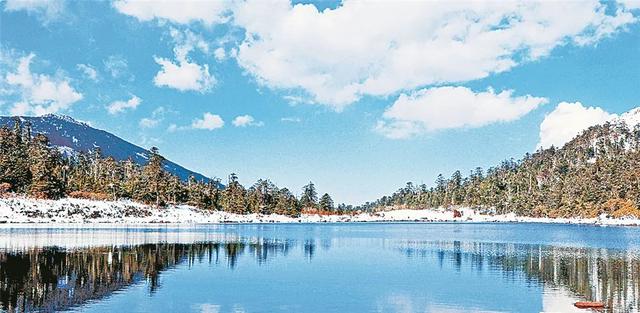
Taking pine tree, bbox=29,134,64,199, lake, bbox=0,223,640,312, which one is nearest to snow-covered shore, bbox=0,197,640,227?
pine tree, bbox=29,134,64,199

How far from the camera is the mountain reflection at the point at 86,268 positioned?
3019 centimetres

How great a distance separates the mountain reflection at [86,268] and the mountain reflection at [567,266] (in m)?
19.0

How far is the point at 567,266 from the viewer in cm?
4916

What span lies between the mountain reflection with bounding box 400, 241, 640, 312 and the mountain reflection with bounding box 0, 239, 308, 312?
Result: 1897cm

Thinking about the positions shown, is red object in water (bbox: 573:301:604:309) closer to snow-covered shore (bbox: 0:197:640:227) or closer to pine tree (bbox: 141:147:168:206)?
snow-covered shore (bbox: 0:197:640:227)

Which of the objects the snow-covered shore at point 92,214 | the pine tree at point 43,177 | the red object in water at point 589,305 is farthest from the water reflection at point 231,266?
the pine tree at point 43,177

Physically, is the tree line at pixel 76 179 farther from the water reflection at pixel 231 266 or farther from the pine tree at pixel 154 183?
the water reflection at pixel 231 266

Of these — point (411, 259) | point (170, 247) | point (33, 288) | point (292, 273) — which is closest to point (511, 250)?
point (411, 259)

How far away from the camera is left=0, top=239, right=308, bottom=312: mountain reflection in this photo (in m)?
30.2

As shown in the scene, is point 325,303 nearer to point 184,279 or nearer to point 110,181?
point 184,279

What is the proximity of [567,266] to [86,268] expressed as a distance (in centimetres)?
3848

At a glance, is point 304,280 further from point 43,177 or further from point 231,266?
point 43,177

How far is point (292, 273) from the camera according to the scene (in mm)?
45188

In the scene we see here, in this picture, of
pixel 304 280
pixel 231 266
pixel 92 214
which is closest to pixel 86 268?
pixel 231 266
